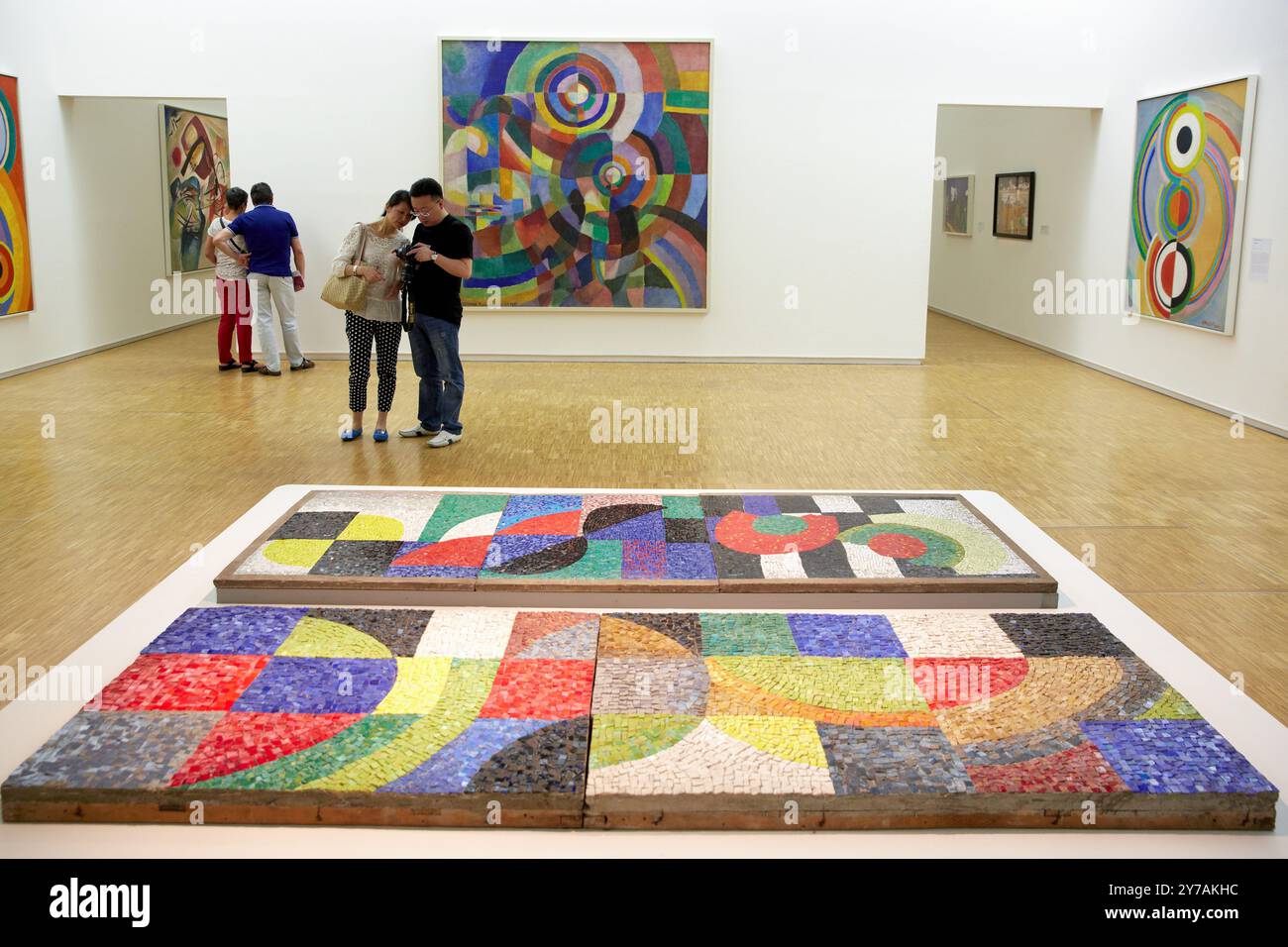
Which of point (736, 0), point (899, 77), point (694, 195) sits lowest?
point (694, 195)

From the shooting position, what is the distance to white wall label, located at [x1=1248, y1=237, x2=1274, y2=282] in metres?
8.46

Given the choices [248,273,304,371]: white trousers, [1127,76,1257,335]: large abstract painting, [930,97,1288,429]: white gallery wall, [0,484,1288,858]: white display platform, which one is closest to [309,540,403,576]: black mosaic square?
[0,484,1288,858]: white display platform

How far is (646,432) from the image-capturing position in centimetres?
817

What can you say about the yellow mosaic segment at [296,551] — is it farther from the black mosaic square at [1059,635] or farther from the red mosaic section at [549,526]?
the black mosaic square at [1059,635]

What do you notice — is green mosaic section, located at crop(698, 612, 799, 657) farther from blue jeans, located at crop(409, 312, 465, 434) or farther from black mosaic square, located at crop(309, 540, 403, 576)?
blue jeans, located at crop(409, 312, 465, 434)

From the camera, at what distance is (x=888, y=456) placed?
7430mm

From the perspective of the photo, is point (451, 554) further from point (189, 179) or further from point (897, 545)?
point (189, 179)

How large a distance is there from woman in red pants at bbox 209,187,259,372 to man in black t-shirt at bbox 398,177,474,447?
3.50 metres

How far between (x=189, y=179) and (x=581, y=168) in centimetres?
550

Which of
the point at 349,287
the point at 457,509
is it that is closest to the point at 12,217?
the point at 349,287

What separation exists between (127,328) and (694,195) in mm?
6038

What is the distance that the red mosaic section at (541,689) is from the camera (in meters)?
3.46
